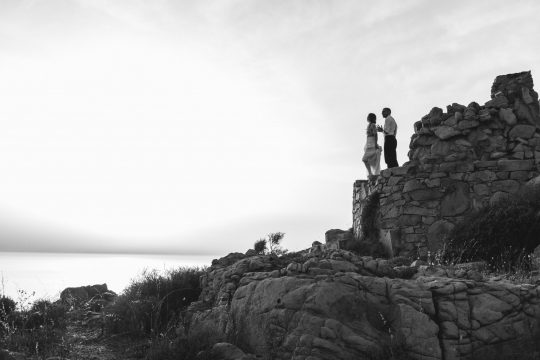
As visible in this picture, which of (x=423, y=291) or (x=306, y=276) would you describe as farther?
(x=306, y=276)

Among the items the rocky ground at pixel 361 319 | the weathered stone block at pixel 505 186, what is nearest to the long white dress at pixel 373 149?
the weathered stone block at pixel 505 186

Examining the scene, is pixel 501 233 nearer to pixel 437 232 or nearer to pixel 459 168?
pixel 437 232

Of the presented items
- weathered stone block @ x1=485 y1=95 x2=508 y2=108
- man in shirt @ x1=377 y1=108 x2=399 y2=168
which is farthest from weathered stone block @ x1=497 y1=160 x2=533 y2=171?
man in shirt @ x1=377 y1=108 x2=399 y2=168

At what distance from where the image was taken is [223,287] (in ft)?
31.7

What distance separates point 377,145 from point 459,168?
3247 millimetres

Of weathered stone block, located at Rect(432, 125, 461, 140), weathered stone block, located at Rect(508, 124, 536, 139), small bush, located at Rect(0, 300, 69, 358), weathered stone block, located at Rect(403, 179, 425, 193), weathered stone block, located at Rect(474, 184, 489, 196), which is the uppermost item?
weathered stone block, located at Rect(432, 125, 461, 140)

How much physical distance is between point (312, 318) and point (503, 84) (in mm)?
12277

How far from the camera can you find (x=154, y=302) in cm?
1052

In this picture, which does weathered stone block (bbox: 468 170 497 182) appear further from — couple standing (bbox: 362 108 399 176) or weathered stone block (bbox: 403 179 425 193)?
couple standing (bbox: 362 108 399 176)

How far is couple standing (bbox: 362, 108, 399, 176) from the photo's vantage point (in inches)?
667

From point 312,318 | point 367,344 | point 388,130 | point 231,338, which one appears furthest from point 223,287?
point 388,130

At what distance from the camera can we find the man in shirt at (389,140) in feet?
55.5

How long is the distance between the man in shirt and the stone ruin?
76 centimetres

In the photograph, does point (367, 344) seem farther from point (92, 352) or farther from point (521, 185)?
point (521, 185)
